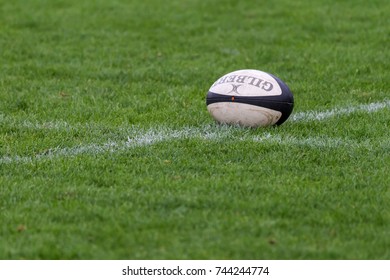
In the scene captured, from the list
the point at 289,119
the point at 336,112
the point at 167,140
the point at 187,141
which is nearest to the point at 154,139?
the point at 167,140

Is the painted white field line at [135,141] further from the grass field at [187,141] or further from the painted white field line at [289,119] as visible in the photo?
the painted white field line at [289,119]

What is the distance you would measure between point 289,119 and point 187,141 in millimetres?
1081

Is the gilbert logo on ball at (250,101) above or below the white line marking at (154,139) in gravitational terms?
above

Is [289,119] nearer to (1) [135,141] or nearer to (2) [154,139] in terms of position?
(2) [154,139]

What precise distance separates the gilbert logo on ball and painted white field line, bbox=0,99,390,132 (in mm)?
398

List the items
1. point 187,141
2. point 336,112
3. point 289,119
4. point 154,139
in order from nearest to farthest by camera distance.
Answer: point 187,141, point 154,139, point 289,119, point 336,112

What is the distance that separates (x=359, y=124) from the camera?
669 centimetres

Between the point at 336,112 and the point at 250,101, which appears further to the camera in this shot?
the point at 336,112

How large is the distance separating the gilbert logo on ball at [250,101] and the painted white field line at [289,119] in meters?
0.40

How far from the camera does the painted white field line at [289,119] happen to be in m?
6.70

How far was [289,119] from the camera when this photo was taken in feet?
22.6

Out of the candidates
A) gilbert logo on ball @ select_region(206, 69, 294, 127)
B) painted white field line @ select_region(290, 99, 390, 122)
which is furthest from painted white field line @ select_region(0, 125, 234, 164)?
painted white field line @ select_region(290, 99, 390, 122)

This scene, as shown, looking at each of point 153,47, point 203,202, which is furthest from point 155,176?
point 153,47

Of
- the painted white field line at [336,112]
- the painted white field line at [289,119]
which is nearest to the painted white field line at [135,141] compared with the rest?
the painted white field line at [289,119]
